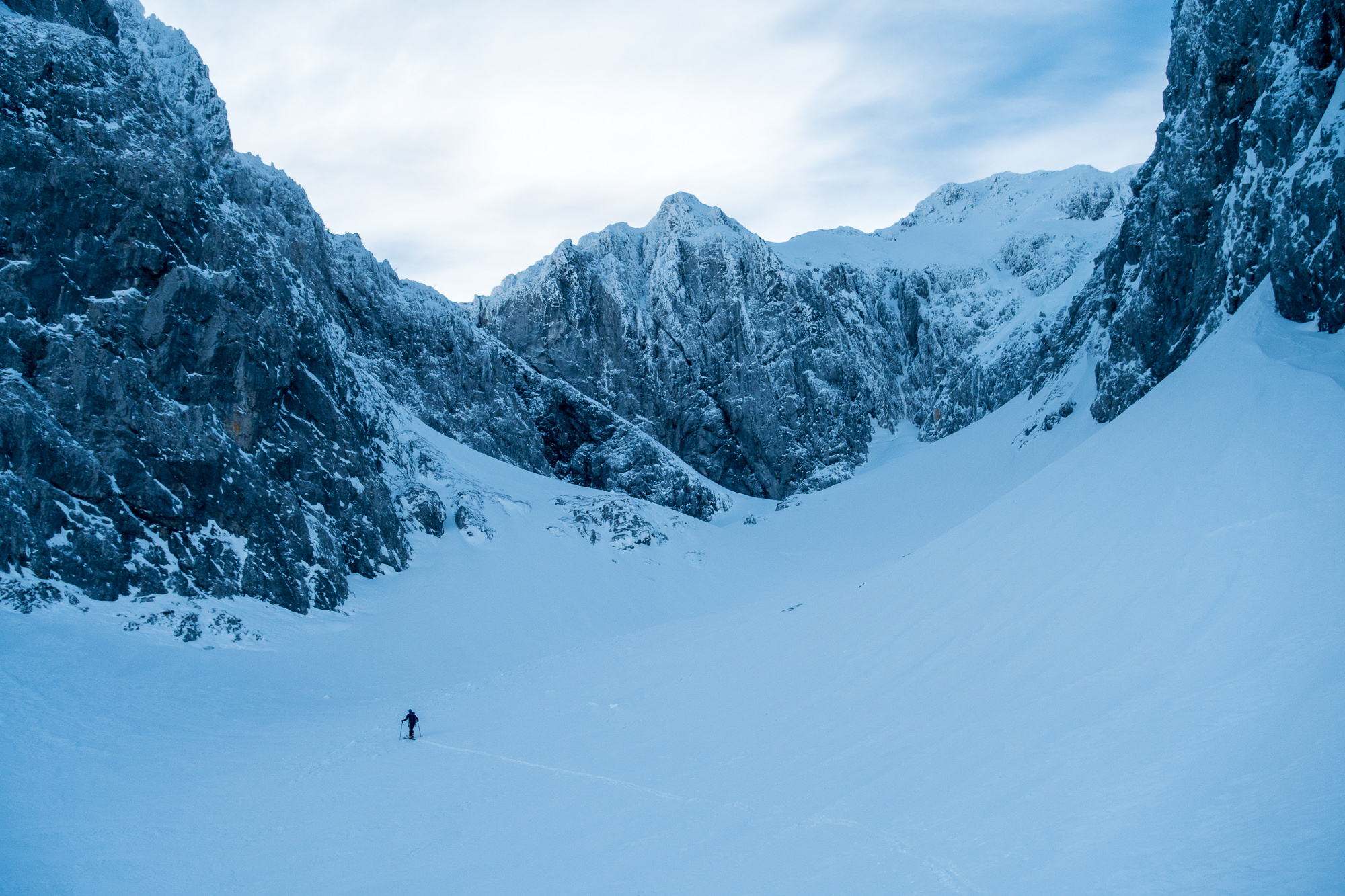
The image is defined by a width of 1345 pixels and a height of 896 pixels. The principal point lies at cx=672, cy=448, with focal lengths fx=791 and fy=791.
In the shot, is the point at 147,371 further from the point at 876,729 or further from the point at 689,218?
the point at 689,218

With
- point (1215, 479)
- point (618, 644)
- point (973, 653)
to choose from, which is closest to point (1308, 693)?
point (973, 653)

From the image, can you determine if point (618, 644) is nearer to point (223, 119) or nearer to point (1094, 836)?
point (1094, 836)

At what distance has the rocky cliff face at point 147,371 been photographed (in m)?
19.4

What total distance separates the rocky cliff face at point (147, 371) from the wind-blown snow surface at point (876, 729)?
2.89 m

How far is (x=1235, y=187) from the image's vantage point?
21.5 m

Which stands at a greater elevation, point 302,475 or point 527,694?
point 302,475

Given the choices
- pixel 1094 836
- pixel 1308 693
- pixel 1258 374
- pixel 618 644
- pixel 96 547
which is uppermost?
pixel 96 547

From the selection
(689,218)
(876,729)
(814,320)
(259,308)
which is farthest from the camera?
(689,218)

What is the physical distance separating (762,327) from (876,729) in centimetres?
6314

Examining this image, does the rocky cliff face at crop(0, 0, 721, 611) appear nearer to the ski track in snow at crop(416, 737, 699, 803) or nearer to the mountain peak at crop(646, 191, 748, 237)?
the ski track in snow at crop(416, 737, 699, 803)

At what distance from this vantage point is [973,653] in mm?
11031

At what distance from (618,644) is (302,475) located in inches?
479

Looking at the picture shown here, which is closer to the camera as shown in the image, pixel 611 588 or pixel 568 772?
pixel 568 772

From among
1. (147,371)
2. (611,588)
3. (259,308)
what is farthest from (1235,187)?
(147,371)
